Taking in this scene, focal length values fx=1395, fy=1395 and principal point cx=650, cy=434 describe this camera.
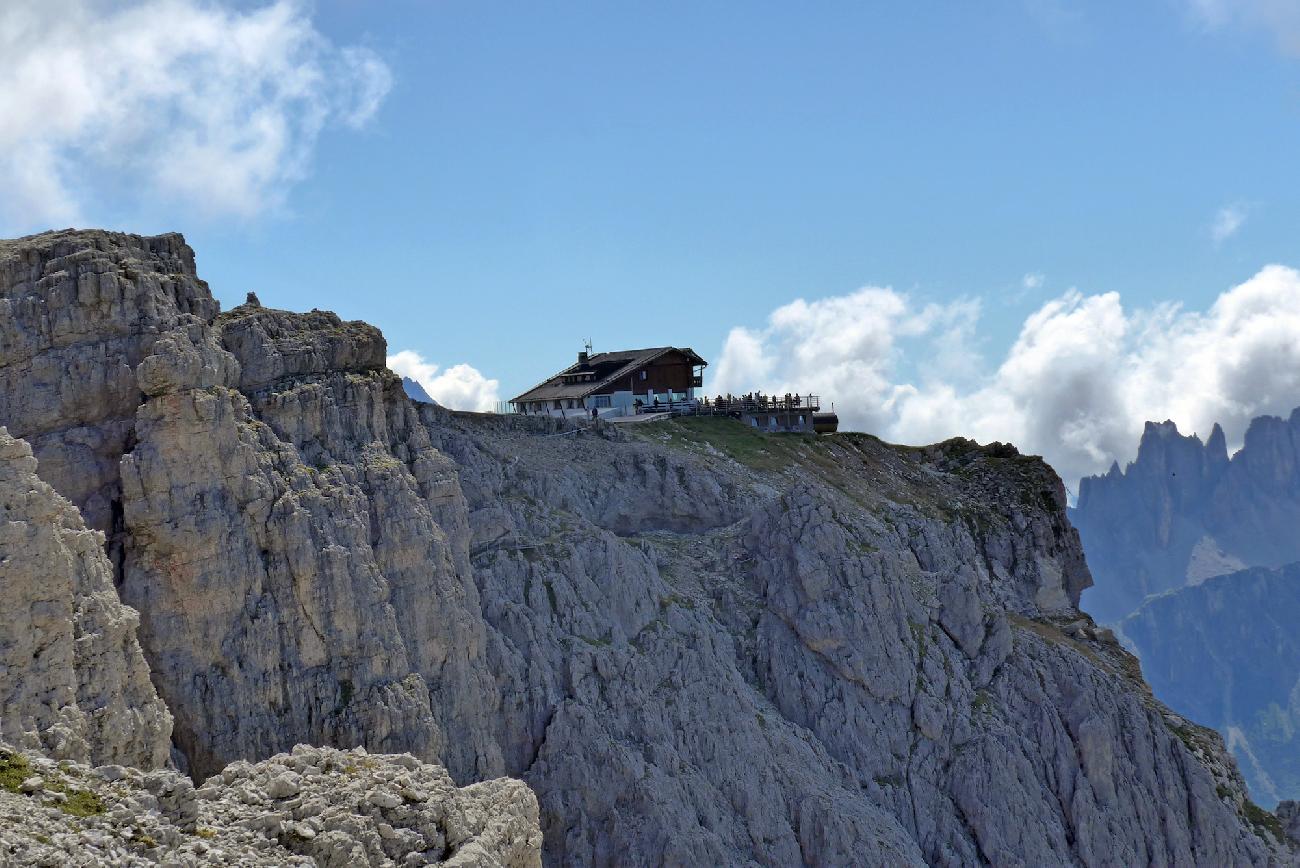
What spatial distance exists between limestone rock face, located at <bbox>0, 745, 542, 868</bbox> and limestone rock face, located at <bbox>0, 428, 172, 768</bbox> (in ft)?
7.78

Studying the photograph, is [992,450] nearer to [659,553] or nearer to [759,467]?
[759,467]

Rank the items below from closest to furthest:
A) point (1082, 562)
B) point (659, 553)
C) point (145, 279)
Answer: point (145, 279), point (659, 553), point (1082, 562)

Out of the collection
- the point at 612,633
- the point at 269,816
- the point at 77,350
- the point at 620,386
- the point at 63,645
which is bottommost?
the point at 269,816

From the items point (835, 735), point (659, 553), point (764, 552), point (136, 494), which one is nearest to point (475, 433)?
point (659, 553)

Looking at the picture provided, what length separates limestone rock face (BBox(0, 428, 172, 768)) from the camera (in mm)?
26906

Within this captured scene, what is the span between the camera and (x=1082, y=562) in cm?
8369

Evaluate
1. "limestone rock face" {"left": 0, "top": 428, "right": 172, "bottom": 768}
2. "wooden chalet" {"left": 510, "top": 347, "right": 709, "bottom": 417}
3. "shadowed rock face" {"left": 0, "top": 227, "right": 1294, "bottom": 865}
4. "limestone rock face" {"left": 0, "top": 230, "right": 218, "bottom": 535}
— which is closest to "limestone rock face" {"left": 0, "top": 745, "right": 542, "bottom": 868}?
"limestone rock face" {"left": 0, "top": 428, "right": 172, "bottom": 768}

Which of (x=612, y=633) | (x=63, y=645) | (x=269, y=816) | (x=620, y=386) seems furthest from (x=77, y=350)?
(x=620, y=386)

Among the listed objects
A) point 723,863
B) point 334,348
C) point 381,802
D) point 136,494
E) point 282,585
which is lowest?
point 723,863

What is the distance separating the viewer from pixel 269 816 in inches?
968

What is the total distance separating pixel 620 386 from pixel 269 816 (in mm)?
58419

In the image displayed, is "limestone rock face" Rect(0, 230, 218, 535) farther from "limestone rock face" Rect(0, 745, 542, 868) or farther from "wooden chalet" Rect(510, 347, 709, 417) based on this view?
"wooden chalet" Rect(510, 347, 709, 417)

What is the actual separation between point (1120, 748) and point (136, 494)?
4194cm

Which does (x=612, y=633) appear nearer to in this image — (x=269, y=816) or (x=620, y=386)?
(x=269, y=816)
